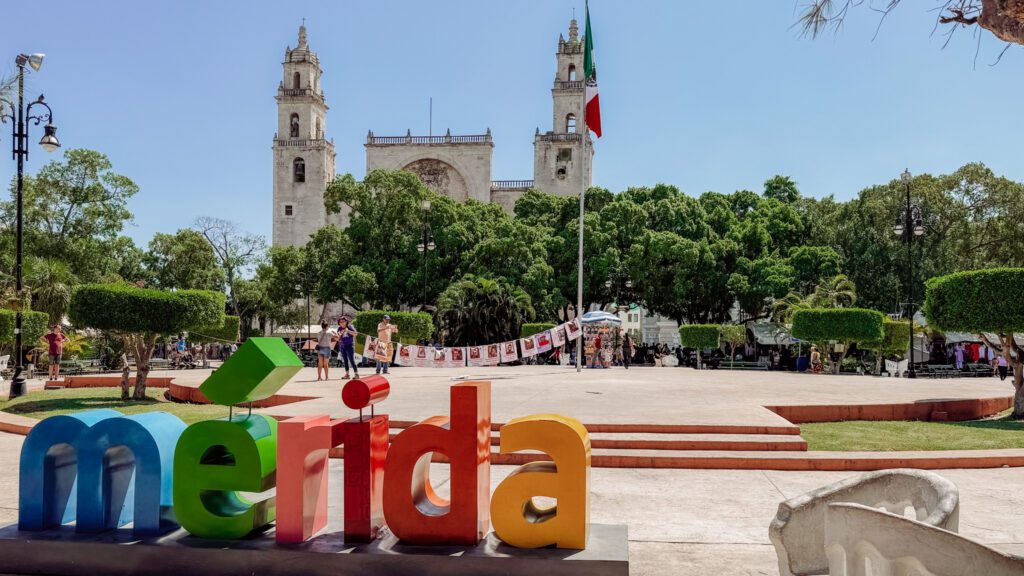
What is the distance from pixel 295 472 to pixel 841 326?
23292 millimetres

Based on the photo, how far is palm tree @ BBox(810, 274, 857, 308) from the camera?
96.4 feet

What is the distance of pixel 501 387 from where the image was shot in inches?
596

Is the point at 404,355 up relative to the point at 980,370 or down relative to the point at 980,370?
up

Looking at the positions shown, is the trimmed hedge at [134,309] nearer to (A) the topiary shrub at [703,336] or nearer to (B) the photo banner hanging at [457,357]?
(B) the photo banner hanging at [457,357]

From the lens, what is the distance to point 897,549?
245cm

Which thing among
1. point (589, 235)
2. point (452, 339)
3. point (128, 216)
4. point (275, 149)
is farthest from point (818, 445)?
point (275, 149)

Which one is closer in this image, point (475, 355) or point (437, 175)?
point (475, 355)

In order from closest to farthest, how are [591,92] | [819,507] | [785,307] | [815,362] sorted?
[819,507]
[591,92]
[815,362]
[785,307]

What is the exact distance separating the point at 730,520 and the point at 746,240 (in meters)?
35.2

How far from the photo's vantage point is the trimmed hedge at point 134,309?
13.0 meters

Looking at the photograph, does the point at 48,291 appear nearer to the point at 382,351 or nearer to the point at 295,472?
the point at 382,351

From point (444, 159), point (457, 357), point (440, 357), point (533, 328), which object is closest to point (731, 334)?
point (533, 328)

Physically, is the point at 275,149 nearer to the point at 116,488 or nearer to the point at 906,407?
the point at 906,407

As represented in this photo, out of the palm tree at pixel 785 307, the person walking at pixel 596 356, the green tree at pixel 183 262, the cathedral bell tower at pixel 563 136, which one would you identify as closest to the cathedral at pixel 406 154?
the cathedral bell tower at pixel 563 136
